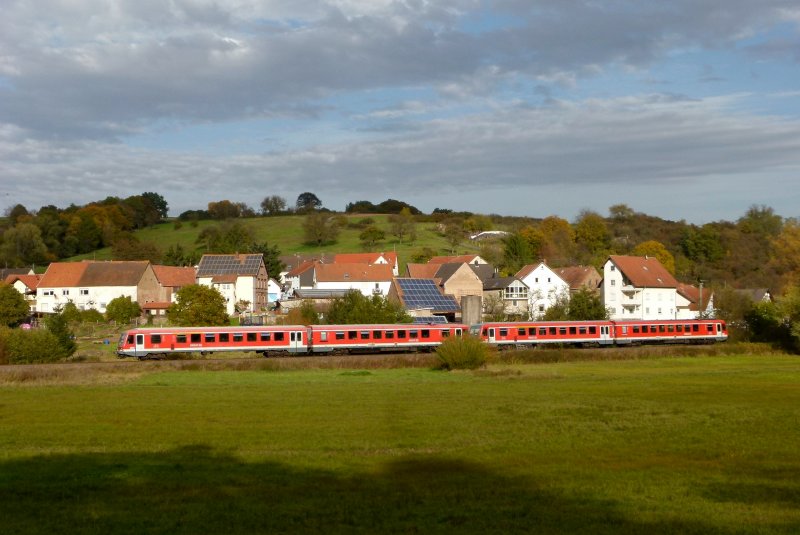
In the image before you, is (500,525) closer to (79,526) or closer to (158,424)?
(79,526)

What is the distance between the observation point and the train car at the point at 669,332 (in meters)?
57.5

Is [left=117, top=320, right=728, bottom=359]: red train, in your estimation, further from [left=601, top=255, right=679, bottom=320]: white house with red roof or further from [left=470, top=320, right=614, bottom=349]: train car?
[left=601, top=255, right=679, bottom=320]: white house with red roof

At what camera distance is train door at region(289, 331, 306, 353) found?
161 ft

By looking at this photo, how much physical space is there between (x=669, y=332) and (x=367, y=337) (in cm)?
2231

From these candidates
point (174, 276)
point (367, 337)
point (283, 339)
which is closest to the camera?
point (283, 339)

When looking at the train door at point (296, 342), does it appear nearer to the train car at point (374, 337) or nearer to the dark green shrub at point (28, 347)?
the train car at point (374, 337)

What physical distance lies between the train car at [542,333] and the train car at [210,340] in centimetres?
1114

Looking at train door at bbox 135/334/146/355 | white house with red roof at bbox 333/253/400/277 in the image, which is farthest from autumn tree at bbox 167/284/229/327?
white house with red roof at bbox 333/253/400/277

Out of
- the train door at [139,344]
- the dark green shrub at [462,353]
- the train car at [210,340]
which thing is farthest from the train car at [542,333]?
the train door at [139,344]

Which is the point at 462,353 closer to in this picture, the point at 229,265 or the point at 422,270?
the point at 229,265

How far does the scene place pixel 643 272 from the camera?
90625mm

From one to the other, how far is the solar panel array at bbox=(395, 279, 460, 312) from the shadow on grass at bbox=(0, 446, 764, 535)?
6159 centimetres

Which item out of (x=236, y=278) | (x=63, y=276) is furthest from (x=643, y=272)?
(x=63, y=276)

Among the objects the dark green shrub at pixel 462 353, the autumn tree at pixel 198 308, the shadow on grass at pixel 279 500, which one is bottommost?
the shadow on grass at pixel 279 500
